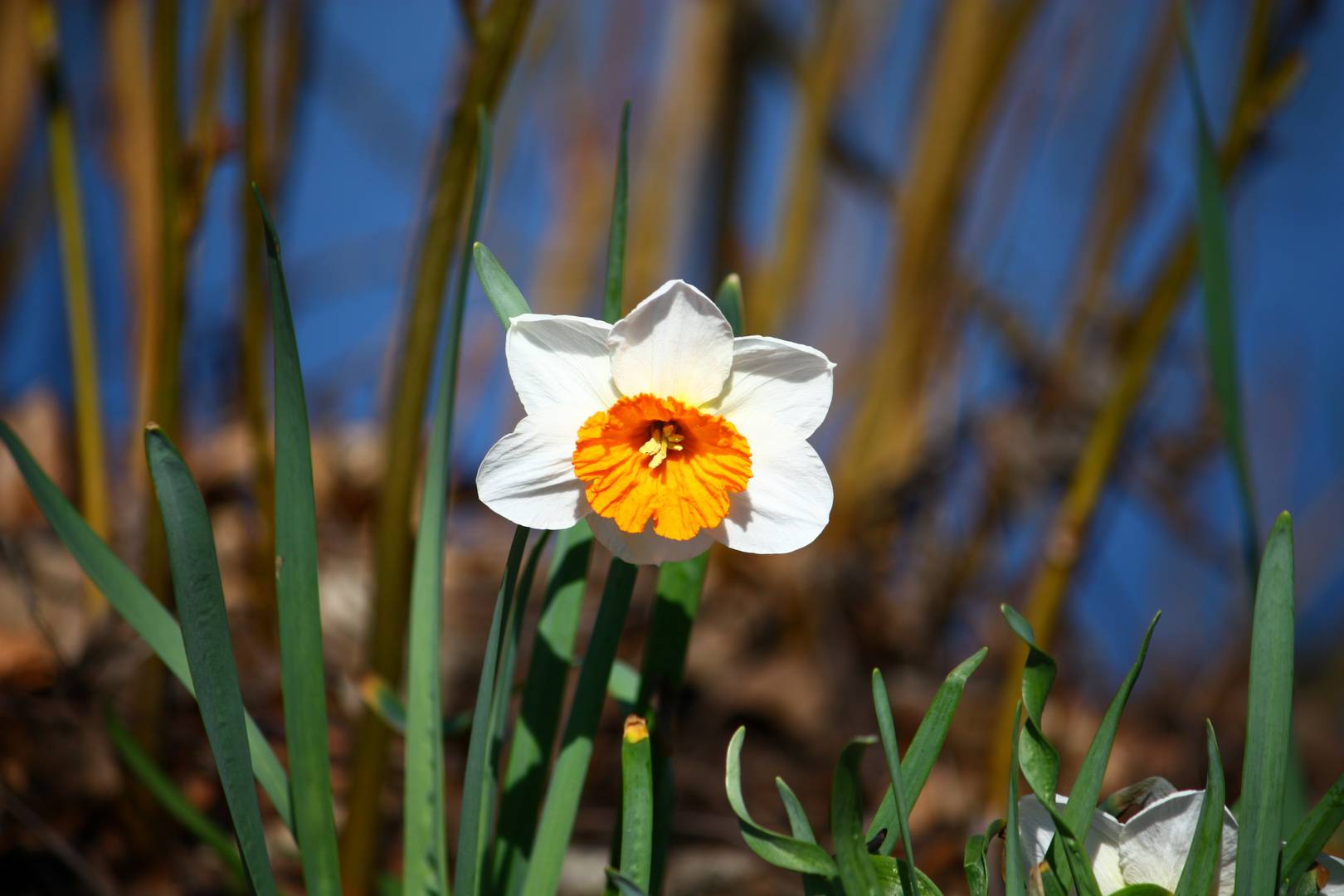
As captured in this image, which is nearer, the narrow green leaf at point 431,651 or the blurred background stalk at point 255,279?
the narrow green leaf at point 431,651

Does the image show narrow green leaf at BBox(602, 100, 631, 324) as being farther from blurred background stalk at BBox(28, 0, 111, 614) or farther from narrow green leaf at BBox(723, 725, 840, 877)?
blurred background stalk at BBox(28, 0, 111, 614)

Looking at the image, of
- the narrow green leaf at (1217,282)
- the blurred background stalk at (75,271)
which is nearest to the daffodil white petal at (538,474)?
the narrow green leaf at (1217,282)

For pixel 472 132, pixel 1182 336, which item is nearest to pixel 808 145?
pixel 1182 336

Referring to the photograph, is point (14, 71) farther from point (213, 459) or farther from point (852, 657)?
point (852, 657)

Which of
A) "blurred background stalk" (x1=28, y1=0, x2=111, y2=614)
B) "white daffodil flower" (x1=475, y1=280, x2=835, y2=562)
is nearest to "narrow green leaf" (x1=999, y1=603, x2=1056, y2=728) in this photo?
"white daffodil flower" (x1=475, y1=280, x2=835, y2=562)

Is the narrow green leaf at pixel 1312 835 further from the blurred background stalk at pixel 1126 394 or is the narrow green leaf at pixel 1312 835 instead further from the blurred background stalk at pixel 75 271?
the blurred background stalk at pixel 75 271
